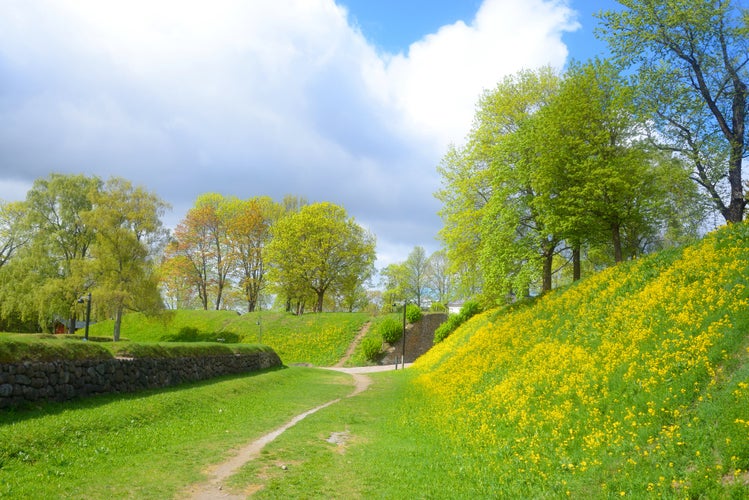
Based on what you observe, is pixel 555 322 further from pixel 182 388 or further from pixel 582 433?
pixel 182 388

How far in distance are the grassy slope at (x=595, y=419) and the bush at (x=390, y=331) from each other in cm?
2854

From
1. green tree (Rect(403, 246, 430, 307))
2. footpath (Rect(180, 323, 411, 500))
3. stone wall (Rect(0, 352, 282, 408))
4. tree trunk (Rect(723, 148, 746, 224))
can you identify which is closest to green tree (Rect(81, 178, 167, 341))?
stone wall (Rect(0, 352, 282, 408))

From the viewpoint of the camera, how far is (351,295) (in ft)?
199

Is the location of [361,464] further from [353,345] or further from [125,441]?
[353,345]

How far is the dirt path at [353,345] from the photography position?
43.7 metres

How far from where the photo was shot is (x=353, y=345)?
46.5 meters

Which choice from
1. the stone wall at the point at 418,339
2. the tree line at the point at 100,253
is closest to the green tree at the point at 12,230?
the tree line at the point at 100,253

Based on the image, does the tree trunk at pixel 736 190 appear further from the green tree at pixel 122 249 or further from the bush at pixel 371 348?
the green tree at pixel 122 249

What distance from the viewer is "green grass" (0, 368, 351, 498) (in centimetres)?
750

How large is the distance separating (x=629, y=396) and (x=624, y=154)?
18.2 metres

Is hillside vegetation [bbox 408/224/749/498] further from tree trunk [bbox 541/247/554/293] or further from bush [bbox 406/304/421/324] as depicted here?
bush [bbox 406/304/421/324]

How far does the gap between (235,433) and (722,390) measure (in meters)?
11.0

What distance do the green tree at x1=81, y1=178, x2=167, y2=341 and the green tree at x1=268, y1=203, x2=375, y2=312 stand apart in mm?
15848

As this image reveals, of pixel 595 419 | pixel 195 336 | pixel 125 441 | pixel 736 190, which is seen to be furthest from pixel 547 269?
pixel 195 336
